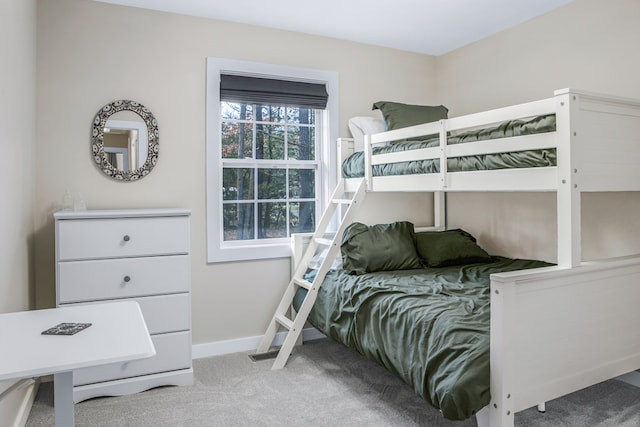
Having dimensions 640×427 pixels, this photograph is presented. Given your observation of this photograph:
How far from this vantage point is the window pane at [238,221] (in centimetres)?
354

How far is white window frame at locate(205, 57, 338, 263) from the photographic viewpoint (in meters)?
3.36

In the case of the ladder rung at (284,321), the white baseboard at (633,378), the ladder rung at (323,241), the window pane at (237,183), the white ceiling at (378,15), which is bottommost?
the white baseboard at (633,378)

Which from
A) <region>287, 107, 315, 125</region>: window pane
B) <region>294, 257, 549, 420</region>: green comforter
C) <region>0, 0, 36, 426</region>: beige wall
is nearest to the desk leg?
<region>0, 0, 36, 426</region>: beige wall

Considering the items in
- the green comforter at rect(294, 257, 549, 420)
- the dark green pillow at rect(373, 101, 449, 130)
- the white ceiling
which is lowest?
the green comforter at rect(294, 257, 549, 420)

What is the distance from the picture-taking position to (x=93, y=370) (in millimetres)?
2621

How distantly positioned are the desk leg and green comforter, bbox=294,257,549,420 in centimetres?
132

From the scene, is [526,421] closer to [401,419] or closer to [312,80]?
[401,419]

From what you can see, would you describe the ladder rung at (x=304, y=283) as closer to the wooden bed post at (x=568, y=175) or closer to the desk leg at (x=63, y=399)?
the wooden bed post at (x=568, y=175)

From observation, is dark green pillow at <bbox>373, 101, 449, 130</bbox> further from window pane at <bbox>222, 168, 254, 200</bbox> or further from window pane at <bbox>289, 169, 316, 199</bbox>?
window pane at <bbox>222, 168, 254, 200</bbox>

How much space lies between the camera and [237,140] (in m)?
3.58

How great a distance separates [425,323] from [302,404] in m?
0.90

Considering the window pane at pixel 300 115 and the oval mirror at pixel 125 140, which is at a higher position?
the window pane at pixel 300 115

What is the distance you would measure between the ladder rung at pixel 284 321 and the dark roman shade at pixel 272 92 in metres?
1.63

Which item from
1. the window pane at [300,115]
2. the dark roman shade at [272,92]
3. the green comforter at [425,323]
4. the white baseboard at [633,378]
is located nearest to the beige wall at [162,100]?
the dark roman shade at [272,92]
